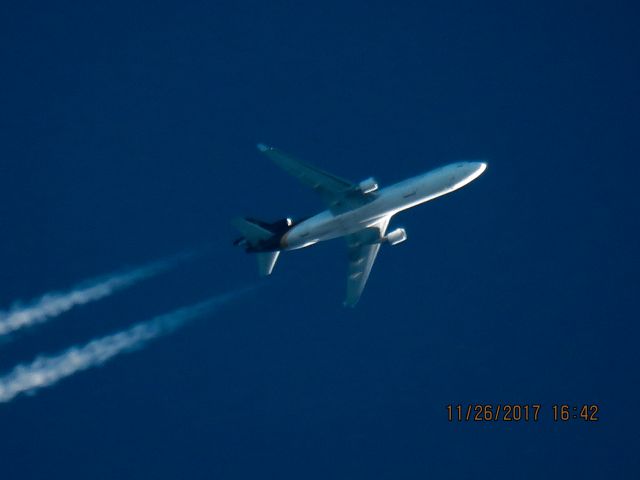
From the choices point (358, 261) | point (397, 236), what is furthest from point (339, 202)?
point (358, 261)

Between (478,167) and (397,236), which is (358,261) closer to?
(397,236)

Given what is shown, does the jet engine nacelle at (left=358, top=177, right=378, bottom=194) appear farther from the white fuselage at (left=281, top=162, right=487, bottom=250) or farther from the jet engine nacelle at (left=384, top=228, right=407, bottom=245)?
the jet engine nacelle at (left=384, top=228, right=407, bottom=245)

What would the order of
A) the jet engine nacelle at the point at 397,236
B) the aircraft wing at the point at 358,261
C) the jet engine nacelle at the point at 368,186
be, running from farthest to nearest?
the aircraft wing at the point at 358,261, the jet engine nacelle at the point at 397,236, the jet engine nacelle at the point at 368,186

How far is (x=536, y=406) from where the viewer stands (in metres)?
70.0

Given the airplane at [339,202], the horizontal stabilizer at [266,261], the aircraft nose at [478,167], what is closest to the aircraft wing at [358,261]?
the airplane at [339,202]

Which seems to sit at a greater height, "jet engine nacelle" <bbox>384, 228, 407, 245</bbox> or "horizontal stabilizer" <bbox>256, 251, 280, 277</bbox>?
"jet engine nacelle" <bbox>384, 228, 407, 245</bbox>

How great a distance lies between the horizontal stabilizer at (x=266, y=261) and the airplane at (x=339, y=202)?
62 millimetres

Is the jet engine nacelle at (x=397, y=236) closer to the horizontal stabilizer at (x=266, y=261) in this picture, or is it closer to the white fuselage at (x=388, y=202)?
the white fuselage at (x=388, y=202)

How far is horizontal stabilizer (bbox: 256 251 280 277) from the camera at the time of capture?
58844 millimetres

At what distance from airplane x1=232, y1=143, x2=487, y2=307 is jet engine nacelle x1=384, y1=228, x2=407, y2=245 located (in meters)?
1.40

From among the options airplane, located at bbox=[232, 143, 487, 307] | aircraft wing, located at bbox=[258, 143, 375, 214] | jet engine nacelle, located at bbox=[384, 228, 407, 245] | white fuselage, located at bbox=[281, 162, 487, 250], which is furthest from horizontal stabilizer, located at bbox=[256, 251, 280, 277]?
jet engine nacelle, located at bbox=[384, 228, 407, 245]

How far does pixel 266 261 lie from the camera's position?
194ft

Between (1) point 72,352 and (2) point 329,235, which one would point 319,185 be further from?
(1) point 72,352

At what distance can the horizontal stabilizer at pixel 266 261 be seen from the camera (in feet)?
193
